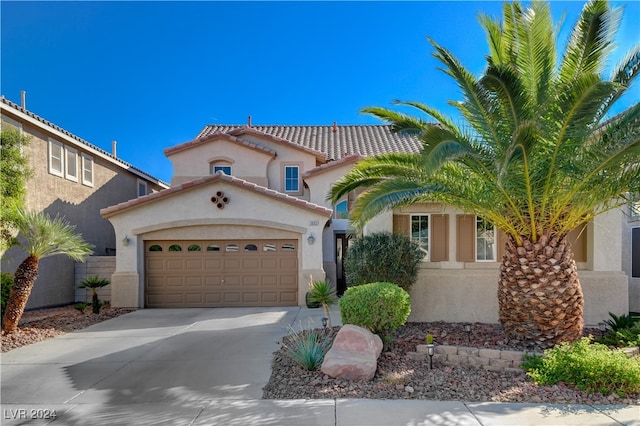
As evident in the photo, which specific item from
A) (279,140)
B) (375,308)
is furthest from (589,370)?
(279,140)

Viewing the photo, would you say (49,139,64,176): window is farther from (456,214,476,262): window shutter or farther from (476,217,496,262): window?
(476,217,496,262): window

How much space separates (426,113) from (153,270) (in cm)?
1133

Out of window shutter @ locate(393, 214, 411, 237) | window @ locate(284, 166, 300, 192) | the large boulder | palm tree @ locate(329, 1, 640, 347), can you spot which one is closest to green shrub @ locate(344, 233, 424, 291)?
window shutter @ locate(393, 214, 411, 237)

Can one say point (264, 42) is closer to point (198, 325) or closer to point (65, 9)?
point (65, 9)

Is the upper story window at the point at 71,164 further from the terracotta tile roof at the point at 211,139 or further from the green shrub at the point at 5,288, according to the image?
the green shrub at the point at 5,288

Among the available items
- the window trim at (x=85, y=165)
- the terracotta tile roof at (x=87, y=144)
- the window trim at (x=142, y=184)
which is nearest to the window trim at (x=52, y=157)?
the terracotta tile roof at (x=87, y=144)

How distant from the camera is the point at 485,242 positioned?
34.6ft

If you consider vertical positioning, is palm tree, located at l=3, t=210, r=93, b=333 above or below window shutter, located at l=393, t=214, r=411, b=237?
below

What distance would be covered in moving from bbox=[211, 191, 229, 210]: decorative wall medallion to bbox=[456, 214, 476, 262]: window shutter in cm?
821

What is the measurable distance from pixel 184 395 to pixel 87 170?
14.8 m

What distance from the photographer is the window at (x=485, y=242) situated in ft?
34.5

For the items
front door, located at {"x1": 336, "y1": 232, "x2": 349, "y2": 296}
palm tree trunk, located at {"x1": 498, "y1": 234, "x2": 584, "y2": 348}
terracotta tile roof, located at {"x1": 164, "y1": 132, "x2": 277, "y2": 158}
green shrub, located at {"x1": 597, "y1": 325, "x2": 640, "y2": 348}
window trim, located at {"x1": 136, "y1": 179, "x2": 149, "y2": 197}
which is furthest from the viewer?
window trim, located at {"x1": 136, "y1": 179, "x2": 149, "y2": 197}

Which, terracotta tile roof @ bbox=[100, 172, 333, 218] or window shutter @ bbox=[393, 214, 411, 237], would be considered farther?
terracotta tile roof @ bbox=[100, 172, 333, 218]

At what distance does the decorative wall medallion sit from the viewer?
44.7 ft
